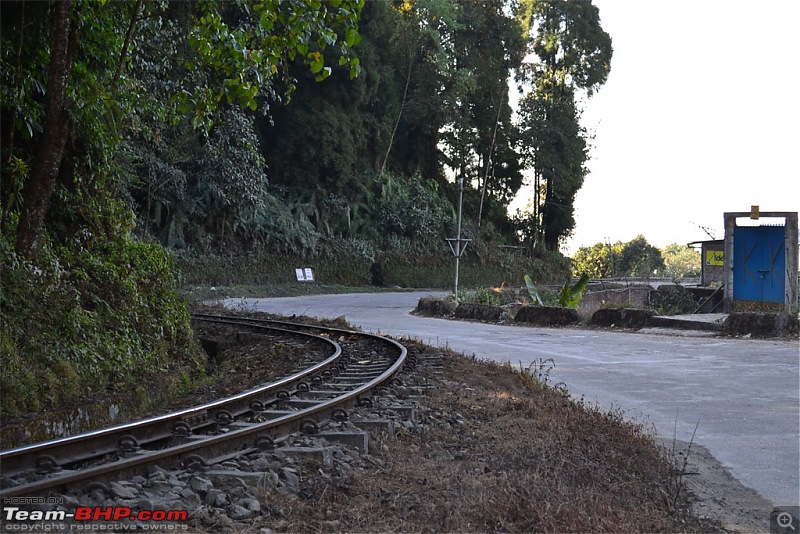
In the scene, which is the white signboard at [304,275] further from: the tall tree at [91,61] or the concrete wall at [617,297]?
the tall tree at [91,61]

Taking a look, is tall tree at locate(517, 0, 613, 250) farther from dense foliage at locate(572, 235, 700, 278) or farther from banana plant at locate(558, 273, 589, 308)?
banana plant at locate(558, 273, 589, 308)

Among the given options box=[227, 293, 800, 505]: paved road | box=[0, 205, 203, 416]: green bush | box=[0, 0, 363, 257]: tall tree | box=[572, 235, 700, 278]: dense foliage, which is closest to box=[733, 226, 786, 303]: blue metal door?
box=[227, 293, 800, 505]: paved road

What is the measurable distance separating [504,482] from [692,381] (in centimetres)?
647

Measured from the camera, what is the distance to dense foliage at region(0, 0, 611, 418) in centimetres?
1011

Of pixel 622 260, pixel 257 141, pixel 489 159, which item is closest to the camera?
pixel 257 141

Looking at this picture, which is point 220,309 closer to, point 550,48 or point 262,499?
point 262,499

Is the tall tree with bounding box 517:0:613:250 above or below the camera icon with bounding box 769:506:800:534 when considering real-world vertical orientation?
above

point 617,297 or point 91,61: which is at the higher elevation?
point 91,61

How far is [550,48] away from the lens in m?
56.6

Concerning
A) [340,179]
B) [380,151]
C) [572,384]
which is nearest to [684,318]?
[572,384]

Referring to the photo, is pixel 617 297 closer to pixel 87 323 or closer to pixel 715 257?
pixel 715 257

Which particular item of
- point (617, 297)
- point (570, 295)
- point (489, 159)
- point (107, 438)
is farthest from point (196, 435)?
point (489, 159)

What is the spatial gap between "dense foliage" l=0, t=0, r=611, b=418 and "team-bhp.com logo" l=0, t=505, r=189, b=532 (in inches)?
194

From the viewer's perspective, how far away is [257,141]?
39125mm
